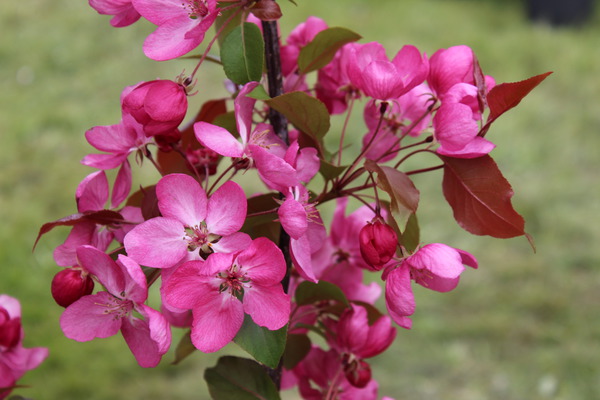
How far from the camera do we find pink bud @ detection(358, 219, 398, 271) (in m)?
0.64

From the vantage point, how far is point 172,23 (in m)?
0.66

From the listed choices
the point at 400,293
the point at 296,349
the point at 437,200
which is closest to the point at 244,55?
the point at 400,293

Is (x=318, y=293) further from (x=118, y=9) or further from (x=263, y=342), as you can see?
(x=118, y=9)

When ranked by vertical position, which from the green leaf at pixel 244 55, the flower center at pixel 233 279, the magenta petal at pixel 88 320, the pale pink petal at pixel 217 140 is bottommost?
the magenta petal at pixel 88 320

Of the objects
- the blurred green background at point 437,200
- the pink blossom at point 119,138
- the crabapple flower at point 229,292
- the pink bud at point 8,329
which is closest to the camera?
the crabapple flower at point 229,292

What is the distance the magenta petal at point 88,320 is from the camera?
66 cm

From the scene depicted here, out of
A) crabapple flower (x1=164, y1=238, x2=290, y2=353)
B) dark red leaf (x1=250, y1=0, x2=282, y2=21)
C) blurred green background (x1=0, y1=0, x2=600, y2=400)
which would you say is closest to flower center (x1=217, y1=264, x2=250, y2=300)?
crabapple flower (x1=164, y1=238, x2=290, y2=353)

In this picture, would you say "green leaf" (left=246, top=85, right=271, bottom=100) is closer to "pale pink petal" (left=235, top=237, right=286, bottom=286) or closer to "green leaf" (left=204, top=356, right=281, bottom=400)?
"pale pink petal" (left=235, top=237, right=286, bottom=286)

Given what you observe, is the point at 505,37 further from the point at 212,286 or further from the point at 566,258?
the point at 212,286

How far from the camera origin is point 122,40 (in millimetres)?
3877

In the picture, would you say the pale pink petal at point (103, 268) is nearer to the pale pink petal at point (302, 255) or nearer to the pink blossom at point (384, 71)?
the pale pink petal at point (302, 255)

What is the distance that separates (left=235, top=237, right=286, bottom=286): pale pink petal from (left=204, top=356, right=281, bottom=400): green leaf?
20 cm

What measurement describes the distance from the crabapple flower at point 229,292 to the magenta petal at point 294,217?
0.07ft

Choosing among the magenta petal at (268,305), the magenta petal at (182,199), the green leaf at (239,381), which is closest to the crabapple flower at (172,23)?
the magenta petal at (182,199)
